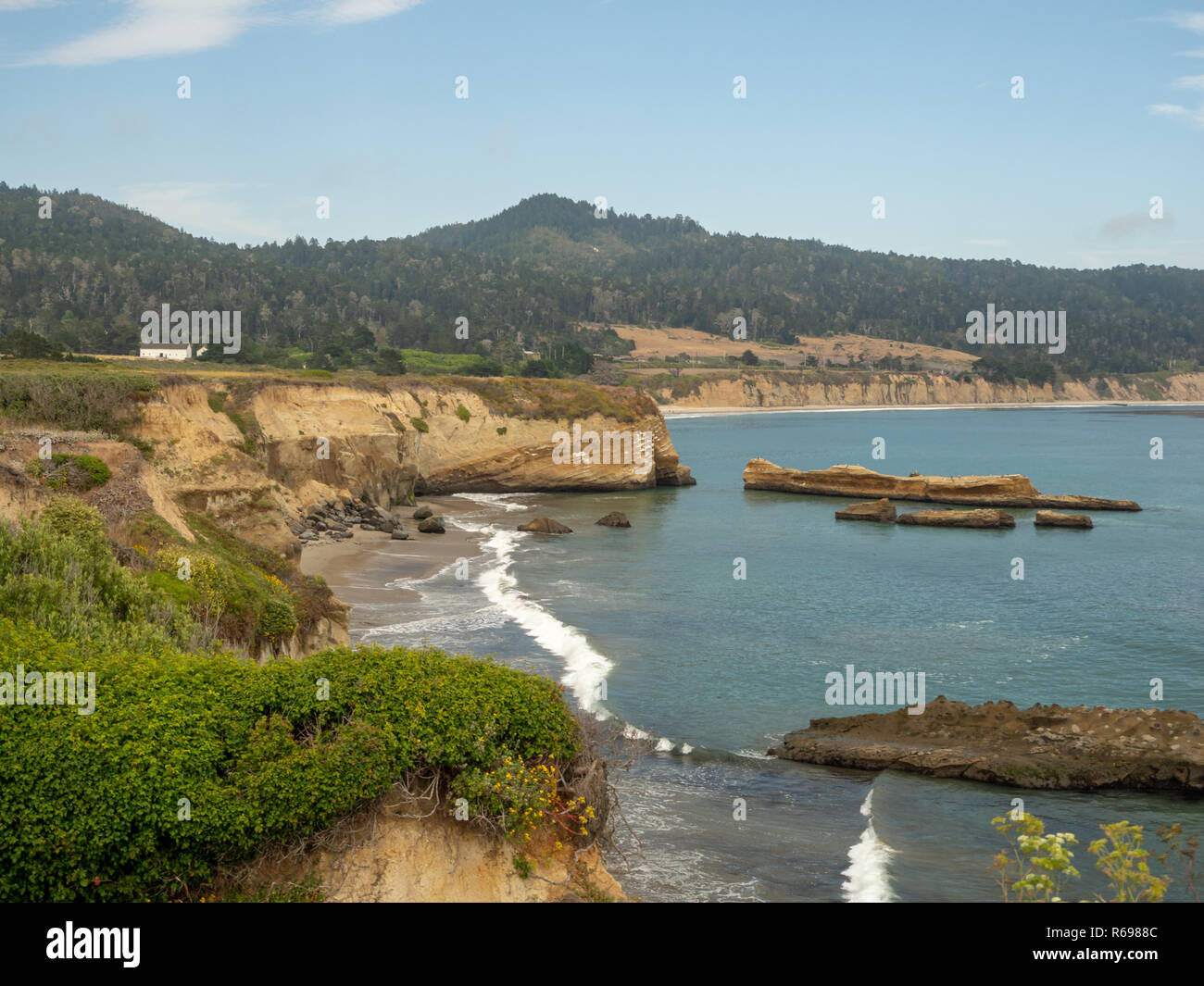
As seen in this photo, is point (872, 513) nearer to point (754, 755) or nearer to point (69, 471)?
point (754, 755)

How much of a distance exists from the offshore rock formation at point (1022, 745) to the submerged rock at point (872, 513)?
38.9 meters

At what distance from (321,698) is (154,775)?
1.94m

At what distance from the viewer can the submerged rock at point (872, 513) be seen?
6078 cm

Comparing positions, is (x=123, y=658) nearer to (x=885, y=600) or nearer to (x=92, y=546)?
(x=92, y=546)

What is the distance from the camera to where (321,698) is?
1169 centimetres

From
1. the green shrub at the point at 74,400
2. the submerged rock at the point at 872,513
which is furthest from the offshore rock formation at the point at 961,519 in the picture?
the green shrub at the point at 74,400

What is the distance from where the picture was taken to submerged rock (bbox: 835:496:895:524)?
→ 2393 inches

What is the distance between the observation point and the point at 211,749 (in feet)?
35.3

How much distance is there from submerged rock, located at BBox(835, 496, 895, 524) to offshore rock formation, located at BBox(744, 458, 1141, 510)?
7297 mm

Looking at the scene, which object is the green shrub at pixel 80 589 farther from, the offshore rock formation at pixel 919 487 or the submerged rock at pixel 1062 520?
the offshore rock formation at pixel 919 487

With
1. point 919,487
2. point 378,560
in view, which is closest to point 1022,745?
point 378,560

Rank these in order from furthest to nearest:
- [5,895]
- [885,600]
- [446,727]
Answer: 1. [885,600]
2. [446,727]
3. [5,895]

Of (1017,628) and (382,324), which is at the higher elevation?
(382,324)

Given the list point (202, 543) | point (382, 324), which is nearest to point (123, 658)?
point (202, 543)
